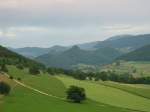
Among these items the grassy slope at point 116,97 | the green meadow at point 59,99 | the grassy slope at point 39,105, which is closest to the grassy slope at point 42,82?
the green meadow at point 59,99

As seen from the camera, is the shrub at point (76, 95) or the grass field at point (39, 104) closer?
the grass field at point (39, 104)

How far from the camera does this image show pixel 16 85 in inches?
5851

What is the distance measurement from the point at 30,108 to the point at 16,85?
1534 inches

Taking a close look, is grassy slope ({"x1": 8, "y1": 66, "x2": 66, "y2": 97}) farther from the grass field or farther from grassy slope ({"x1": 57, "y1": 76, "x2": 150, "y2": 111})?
grassy slope ({"x1": 57, "y1": 76, "x2": 150, "y2": 111})

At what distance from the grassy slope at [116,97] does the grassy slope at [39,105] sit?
581cm

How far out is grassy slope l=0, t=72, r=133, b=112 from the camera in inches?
4355

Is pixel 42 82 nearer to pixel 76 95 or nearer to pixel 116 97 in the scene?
pixel 76 95

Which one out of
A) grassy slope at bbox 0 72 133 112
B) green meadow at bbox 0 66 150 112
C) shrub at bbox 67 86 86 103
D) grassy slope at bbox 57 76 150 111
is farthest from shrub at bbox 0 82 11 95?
grassy slope at bbox 57 76 150 111

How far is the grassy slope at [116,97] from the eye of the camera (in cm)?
12952

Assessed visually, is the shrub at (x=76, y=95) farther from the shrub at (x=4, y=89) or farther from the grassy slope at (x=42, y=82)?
the shrub at (x=4, y=89)

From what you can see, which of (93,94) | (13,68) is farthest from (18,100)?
(13,68)

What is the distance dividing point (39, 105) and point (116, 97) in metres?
34.0

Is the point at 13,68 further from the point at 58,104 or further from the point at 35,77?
the point at 58,104

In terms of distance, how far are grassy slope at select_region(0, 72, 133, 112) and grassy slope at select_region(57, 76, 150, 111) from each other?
229 inches
